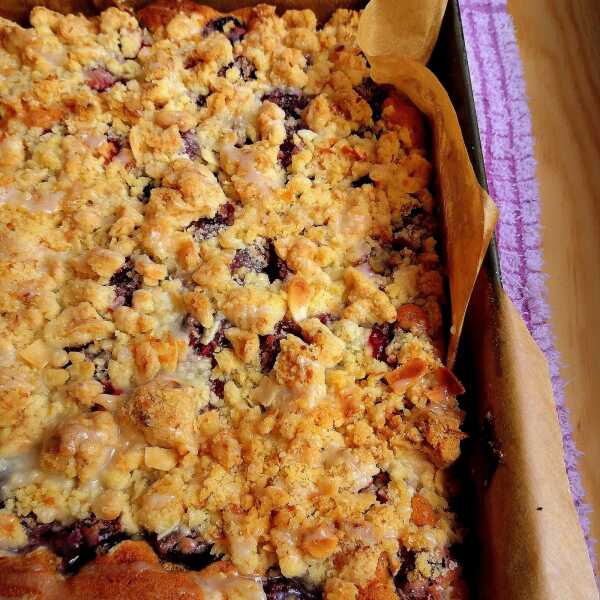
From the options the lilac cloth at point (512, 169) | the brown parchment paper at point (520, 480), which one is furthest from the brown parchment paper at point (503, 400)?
the lilac cloth at point (512, 169)

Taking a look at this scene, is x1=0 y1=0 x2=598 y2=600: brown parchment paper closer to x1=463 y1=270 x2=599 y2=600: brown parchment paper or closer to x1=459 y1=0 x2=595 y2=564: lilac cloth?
x1=463 y1=270 x2=599 y2=600: brown parchment paper

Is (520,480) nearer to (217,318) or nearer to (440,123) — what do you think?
(217,318)

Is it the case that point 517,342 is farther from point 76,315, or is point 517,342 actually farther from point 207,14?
point 207,14

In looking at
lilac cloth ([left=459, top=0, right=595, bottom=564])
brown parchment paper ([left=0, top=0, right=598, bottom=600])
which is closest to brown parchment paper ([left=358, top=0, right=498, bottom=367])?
brown parchment paper ([left=0, top=0, right=598, bottom=600])

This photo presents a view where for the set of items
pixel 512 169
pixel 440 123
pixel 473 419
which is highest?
pixel 440 123

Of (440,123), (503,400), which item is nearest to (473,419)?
(503,400)

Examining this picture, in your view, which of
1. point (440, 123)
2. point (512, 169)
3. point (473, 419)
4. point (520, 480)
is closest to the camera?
Result: point (520, 480)
